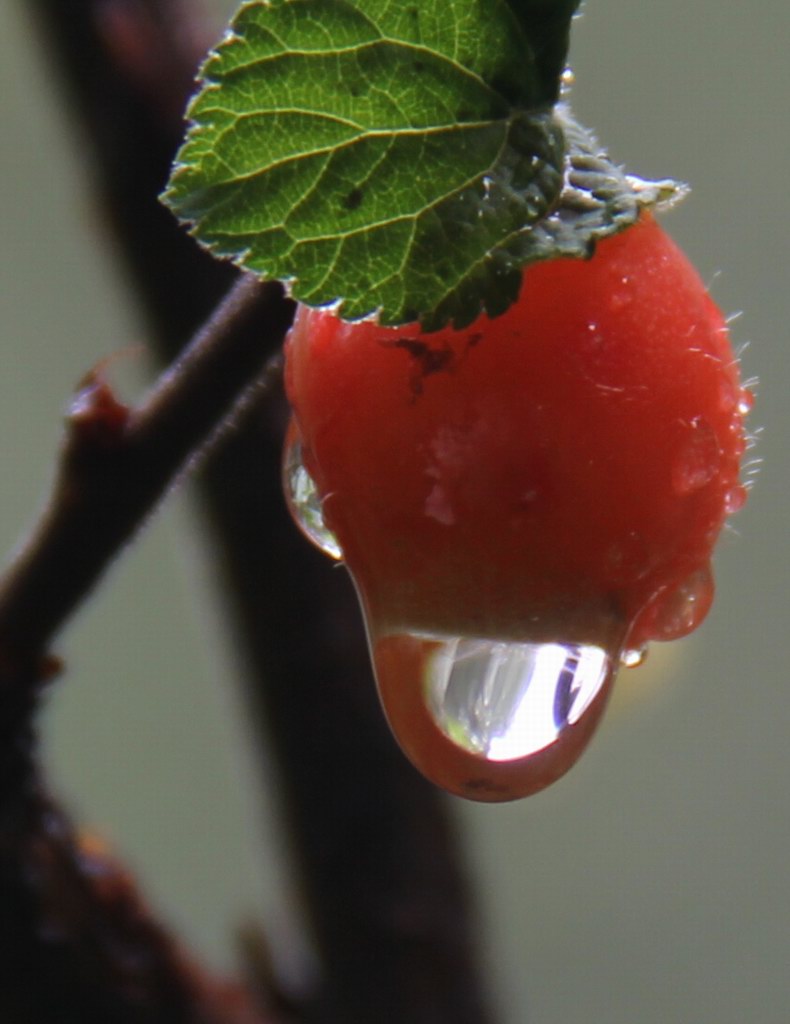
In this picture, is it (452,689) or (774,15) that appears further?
(774,15)

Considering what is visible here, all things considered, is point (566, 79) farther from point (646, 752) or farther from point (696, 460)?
point (646, 752)

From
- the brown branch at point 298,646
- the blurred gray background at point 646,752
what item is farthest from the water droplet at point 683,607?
the blurred gray background at point 646,752

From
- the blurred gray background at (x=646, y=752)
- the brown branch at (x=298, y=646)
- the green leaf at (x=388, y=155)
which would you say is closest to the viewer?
the green leaf at (x=388, y=155)

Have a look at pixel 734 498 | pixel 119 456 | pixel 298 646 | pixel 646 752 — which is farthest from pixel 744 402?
pixel 646 752

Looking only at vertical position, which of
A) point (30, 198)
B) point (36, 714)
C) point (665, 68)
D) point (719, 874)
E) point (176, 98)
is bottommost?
point (36, 714)

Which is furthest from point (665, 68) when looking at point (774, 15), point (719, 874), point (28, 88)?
point (719, 874)

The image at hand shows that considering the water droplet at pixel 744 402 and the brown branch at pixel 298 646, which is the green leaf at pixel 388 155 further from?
the brown branch at pixel 298 646

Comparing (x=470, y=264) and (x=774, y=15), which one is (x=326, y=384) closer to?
(x=470, y=264)
